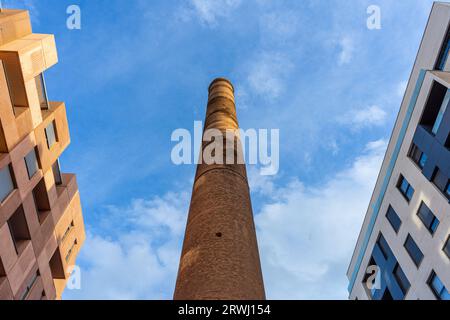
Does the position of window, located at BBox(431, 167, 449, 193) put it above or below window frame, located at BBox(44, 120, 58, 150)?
below

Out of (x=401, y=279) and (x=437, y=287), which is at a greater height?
(x=437, y=287)

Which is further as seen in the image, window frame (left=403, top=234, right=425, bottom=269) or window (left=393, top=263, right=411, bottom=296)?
window (left=393, top=263, right=411, bottom=296)

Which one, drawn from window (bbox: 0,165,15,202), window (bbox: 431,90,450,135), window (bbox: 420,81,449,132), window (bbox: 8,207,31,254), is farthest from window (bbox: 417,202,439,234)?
window (bbox: 0,165,15,202)

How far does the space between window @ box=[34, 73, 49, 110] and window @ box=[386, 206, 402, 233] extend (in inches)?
869

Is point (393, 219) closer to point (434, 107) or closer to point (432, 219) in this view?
point (432, 219)

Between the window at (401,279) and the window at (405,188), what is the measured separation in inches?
173

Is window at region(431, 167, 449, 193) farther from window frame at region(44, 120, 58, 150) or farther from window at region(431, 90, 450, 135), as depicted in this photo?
window frame at region(44, 120, 58, 150)

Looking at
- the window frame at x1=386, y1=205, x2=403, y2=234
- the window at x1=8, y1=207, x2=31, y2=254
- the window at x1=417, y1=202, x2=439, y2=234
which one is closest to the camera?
the window at x1=8, y1=207, x2=31, y2=254

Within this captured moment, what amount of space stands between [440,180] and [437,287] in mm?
5576

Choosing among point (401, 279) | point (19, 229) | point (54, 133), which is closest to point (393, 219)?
point (401, 279)

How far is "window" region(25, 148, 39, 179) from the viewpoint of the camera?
1667 centimetres

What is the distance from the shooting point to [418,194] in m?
21.6

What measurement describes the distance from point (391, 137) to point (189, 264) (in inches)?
919
